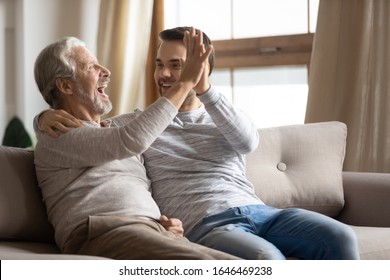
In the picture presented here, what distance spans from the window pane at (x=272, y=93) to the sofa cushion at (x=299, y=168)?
120cm

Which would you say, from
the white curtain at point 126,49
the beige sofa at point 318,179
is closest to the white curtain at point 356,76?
the beige sofa at point 318,179

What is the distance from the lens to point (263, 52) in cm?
424

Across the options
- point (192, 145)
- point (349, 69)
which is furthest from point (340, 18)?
point (192, 145)

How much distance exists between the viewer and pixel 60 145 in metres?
2.12

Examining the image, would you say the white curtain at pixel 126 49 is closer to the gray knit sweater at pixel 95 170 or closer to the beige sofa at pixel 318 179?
the beige sofa at pixel 318 179

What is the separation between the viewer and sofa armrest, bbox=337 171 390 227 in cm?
278

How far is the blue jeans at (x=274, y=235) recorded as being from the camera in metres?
2.10

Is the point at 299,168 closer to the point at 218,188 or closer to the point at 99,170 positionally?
the point at 218,188

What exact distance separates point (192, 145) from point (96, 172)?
40cm

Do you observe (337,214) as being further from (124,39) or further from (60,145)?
(124,39)

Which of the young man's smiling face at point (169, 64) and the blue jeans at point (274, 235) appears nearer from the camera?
the blue jeans at point (274, 235)

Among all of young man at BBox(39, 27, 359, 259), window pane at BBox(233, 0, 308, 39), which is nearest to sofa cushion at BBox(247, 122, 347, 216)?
young man at BBox(39, 27, 359, 259)

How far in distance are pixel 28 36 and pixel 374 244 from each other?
3.04 meters
